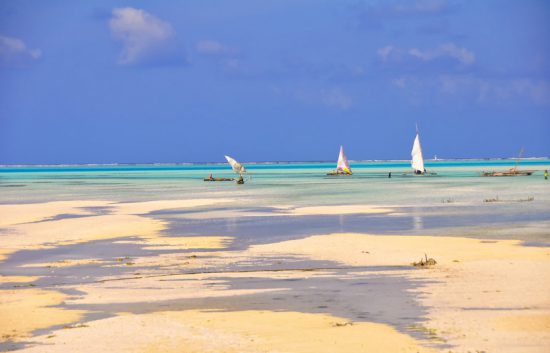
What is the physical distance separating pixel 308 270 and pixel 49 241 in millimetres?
13800

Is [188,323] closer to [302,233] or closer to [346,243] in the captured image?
[346,243]

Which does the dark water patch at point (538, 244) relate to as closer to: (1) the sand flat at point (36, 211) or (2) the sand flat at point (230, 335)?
(2) the sand flat at point (230, 335)

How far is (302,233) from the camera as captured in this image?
33.5 metres

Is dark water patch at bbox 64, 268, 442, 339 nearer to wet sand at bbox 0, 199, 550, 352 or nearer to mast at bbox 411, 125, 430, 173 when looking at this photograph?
wet sand at bbox 0, 199, 550, 352

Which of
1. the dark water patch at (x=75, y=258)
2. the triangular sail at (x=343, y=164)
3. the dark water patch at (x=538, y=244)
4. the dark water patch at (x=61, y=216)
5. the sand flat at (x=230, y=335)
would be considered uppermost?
the triangular sail at (x=343, y=164)

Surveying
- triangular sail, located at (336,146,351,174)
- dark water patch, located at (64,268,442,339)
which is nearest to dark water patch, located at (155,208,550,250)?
dark water patch, located at (64,268,442,339)

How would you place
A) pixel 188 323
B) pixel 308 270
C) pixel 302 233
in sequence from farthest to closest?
pixel 302 233 < pixel 308 270 < pixel 188 323

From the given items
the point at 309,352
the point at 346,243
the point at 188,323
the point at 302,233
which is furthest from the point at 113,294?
the point at 302,233

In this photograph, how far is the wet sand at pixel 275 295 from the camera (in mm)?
13766

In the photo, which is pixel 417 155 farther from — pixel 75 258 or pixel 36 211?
pixel 75 258

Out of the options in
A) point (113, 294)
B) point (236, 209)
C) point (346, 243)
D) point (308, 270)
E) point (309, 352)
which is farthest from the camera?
point (236, 209)

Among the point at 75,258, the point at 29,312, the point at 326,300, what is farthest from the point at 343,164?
the point at 29,312

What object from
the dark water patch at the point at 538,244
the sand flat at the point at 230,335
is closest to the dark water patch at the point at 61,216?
the dark water patch at the point at 538,244

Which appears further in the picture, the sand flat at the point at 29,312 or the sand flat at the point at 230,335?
the sand flat at the point at 29,312
